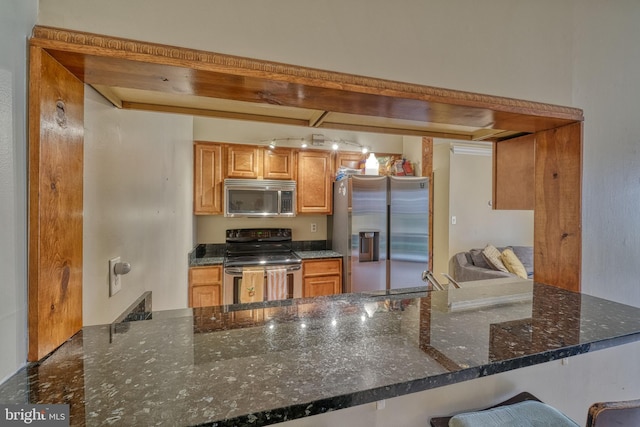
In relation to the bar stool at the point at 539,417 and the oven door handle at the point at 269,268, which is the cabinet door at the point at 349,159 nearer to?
the oven door handle at the point at 269,268

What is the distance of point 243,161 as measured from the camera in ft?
11.0

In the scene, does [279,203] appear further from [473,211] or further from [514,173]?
[473,211]

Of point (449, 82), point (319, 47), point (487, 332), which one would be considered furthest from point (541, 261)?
point (319, 47)

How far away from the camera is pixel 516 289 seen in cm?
122

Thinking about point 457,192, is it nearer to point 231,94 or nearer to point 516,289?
point 516,289

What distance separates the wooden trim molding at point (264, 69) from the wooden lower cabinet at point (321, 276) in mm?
2582

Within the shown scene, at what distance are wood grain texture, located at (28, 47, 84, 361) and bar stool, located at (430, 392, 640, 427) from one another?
3.40 feet

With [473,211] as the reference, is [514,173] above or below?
above

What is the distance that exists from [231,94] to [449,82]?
685mm

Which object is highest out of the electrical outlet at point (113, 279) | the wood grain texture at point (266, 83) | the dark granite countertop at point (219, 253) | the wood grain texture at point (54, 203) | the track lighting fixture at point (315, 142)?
the track lighting fixture at point (315, 142)

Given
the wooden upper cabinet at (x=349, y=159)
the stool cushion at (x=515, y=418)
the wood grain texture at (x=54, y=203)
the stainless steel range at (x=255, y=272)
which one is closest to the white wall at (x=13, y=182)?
the wood grain texture at (x=54, y=203)

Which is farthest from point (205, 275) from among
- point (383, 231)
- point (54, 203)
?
point (54, 203)

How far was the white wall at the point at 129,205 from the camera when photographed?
90 cm

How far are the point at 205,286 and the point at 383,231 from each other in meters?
1.97
